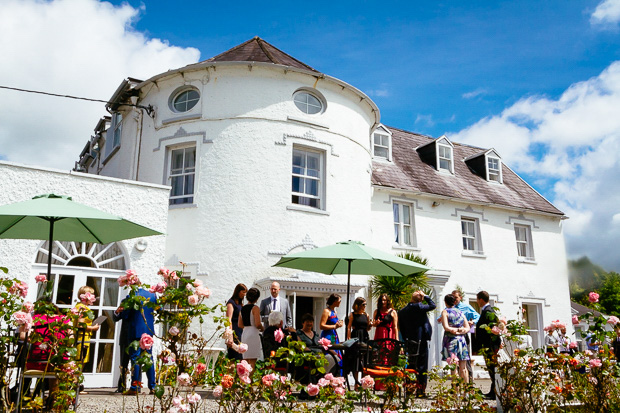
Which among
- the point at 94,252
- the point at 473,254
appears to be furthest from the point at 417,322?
the point at 473,254

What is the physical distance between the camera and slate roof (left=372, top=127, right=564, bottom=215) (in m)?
18.9

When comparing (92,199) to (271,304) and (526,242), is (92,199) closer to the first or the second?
(271,304)

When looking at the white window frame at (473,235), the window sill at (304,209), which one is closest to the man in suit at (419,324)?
the window sill at (304,209)

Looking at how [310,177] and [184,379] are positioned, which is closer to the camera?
[184,379]

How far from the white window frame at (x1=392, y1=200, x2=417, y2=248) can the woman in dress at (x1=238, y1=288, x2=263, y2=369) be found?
994cm

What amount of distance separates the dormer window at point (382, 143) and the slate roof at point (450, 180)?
1.24 ft

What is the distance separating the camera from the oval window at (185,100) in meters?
14.4

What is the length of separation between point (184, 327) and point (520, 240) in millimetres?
18297

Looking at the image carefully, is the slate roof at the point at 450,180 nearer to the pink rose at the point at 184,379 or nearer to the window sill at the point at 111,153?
the window sill at the point at 111,153

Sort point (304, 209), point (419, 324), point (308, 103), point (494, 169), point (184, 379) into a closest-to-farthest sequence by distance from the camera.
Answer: point (184, 379) → point (419, 324) → point (304, 209) → point (308, 103) → point (494, 169)

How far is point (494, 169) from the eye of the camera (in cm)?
2264

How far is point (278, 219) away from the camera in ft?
44.3

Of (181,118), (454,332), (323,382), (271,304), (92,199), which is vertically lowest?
(323,382)

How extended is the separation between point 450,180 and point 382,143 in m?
3.02
